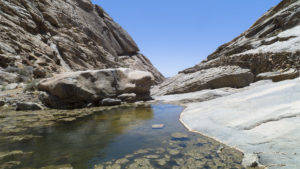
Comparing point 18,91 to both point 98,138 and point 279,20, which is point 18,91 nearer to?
point 98,138

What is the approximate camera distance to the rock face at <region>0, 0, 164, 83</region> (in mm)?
14664

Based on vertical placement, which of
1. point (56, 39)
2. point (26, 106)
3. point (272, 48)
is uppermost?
point (56, 39)

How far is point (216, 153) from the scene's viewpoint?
9.93 feet

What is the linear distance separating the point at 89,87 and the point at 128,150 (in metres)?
7.00

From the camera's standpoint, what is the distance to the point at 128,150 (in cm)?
345

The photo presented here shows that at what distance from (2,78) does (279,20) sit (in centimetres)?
2090

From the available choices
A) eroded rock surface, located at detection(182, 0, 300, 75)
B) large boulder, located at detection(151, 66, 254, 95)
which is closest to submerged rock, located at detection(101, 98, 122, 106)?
large boulder, located at detection(151, 66, 254, 95)

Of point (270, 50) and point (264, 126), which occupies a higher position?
point (270, 50)

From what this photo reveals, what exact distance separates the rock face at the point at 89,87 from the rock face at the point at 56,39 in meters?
5.61

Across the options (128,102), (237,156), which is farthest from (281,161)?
(128,102)

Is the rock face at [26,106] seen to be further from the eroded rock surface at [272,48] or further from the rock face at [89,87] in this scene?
the eroded rock surface at [272,48]

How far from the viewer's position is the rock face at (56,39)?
14664mm

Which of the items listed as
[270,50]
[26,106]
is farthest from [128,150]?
[270,50]

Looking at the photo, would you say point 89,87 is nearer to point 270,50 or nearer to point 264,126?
point 264,126
